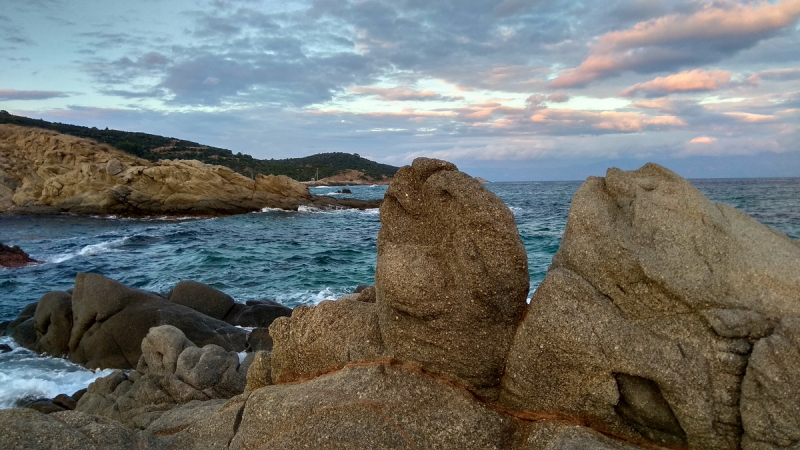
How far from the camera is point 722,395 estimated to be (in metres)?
4.84

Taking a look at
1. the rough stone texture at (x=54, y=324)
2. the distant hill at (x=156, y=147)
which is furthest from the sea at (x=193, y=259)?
the distant hill at (x=156, y=147)

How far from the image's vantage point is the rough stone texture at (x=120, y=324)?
12.5 m

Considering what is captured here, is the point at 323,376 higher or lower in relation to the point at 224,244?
higher

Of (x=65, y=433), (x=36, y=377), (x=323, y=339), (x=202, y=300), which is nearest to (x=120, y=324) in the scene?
(x=36, y=377)

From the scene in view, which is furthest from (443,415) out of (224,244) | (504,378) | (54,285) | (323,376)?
(224,244)

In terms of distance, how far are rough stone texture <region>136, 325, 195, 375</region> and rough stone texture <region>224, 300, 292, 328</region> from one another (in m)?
4.07

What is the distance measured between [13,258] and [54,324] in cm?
1577

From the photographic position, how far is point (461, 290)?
5.62m

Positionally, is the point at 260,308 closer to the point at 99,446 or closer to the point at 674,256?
the point at 99,446

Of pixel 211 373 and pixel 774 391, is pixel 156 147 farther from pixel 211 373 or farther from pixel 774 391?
pixel 774 391

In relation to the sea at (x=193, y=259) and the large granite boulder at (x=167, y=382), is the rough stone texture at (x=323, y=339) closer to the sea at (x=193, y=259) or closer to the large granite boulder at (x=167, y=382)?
the large granite boulder at (x=167, y=382)

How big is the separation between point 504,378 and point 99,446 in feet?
13.6

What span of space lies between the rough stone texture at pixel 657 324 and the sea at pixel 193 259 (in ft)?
34.6

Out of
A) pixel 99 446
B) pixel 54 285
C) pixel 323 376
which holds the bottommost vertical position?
pixel 54 285
